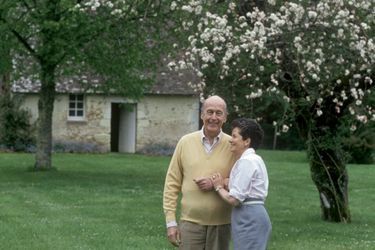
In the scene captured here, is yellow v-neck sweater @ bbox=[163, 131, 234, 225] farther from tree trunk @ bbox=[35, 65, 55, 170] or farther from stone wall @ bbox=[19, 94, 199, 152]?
stone wall @ bbox=[19, 94, 199, 152]

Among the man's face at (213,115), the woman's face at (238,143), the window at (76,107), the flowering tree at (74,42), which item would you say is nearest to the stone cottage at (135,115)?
the window at (76,107)

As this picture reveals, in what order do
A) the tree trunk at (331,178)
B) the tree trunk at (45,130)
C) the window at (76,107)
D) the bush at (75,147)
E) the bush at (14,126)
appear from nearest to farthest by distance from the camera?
1. the tree trunk at (331,178)
2. the tree trunk at (45,130)
3. the bush at (14,126)
4. the bush at (75,147)
5. the window at (76,107)

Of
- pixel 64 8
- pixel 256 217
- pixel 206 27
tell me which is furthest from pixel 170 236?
pixel 64 8

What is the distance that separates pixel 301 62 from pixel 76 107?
2545 centimetres

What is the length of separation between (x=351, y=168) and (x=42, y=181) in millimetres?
13135

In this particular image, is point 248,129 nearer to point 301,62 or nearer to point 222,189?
point 222,189

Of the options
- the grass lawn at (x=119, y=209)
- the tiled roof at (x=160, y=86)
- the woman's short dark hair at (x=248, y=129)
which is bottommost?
the grass lawn at (x=119, y=209)

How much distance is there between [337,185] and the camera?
1462cm

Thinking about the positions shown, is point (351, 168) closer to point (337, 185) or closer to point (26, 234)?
point (337, 185)

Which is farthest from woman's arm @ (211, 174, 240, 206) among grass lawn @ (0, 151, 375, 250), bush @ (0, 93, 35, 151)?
bush @ (0, 93, 35, 151)

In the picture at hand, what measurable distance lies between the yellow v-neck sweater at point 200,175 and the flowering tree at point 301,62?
5.74 metres

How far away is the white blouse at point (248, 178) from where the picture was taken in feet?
21.6

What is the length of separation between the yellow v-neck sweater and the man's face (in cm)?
13

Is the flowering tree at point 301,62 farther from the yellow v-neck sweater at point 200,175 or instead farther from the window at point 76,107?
the window at point 76,107
